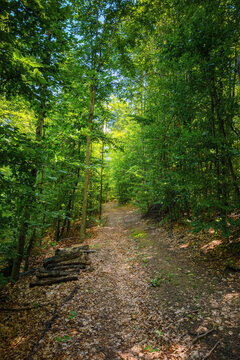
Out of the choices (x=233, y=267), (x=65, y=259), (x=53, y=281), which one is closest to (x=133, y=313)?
(x=53, y=281)

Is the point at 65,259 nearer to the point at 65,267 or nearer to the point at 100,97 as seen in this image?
the point at 65,267

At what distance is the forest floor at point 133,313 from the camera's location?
328 centimetres

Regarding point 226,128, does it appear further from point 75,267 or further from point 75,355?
point 75,267

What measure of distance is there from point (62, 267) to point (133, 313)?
3689 millimetres

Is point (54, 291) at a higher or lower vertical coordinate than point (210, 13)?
lower

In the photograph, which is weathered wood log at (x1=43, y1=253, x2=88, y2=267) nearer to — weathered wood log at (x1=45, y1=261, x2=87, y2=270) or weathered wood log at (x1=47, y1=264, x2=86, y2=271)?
weathered wood log at (x1=45, y1=261, x2=87, y2=270)

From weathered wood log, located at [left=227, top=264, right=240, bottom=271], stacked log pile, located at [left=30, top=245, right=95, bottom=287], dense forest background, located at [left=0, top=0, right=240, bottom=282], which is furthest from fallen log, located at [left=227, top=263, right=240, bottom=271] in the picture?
stacked log pile, located at [left=30, top=245, right=95, bottom=287]

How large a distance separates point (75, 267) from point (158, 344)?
4.52m

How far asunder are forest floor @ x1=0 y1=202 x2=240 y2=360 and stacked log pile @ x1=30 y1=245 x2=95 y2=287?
0.35 meters

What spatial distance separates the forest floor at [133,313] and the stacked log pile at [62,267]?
0.35 m

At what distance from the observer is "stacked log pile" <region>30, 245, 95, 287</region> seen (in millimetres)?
6180

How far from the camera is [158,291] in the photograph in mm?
5324

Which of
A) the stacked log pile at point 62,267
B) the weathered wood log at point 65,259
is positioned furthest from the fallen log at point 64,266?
the weathered wood log at point 65,259

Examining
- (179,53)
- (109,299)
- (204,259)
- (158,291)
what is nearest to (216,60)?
(179,53)
